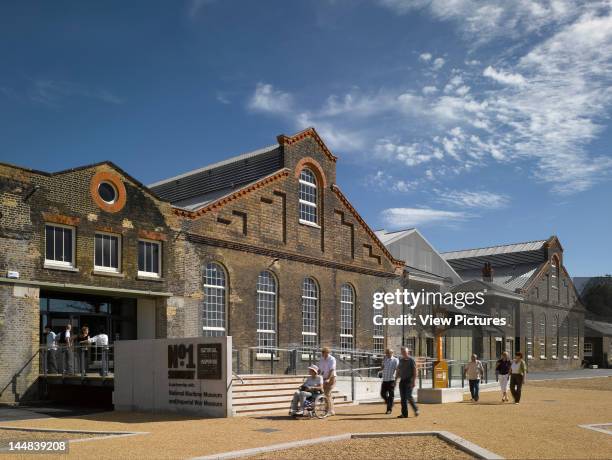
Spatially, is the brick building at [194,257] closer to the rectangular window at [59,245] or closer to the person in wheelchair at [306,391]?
the rectangular window at [59,245]

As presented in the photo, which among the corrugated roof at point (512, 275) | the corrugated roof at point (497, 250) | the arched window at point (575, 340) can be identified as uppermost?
the corrugated roof at point (497, 250)

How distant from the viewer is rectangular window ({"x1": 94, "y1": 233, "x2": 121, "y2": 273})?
74.7 feet

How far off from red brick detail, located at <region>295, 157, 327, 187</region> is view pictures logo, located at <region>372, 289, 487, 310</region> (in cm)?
658

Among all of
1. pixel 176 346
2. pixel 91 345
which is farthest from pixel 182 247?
pixel 176 346

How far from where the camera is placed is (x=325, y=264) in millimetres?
31484

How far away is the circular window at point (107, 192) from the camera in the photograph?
75.9ft

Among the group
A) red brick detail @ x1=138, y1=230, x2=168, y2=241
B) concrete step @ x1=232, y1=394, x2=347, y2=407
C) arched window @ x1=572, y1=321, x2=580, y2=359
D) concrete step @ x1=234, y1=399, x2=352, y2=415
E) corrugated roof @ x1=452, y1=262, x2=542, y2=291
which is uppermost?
red brick detail @ x1=138, y1=230, x2=168, y2=241

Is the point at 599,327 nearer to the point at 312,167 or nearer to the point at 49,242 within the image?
the point at 312,167

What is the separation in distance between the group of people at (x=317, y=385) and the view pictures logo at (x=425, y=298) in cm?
1703

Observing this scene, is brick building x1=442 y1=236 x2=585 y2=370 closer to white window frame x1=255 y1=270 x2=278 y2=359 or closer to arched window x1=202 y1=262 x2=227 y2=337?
white window frame x1=255 y1=270 x2=278 y2=359

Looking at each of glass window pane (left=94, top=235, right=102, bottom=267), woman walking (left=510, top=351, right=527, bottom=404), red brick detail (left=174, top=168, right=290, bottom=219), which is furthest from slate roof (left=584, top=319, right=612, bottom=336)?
glass window pane (left=94, top=235, right=102, bottom=267)

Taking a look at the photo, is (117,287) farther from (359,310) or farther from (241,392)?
(359,310)

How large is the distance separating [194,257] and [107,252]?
3348mm

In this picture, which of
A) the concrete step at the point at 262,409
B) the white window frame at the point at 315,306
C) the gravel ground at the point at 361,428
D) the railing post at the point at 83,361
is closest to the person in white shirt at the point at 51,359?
the railing post at the point at 83,361
